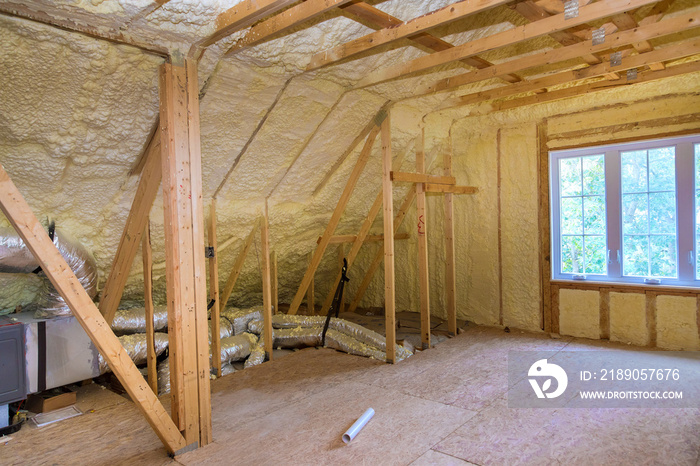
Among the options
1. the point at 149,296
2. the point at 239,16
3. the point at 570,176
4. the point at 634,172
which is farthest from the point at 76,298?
the point at 634,172

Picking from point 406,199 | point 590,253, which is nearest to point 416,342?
point 406,199

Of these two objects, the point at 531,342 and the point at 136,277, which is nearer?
the point at 136,277

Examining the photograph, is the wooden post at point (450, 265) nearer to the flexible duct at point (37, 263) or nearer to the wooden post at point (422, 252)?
the wooden post at point (422, 252)

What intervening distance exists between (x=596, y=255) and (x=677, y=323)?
893 mm

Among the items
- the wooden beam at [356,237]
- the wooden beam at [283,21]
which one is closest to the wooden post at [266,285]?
the wooden beam at [356,237]

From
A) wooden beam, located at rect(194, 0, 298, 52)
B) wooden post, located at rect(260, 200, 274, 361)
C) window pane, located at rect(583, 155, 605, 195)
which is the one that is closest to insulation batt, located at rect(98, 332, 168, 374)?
wooden post, located at rect(260, 200, 274, 361)

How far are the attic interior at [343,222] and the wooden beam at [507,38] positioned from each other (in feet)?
0.04

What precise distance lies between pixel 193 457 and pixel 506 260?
378 cm

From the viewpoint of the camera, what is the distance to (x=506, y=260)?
499 cm

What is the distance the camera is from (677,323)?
3992 mm

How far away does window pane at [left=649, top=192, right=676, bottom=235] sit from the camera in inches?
160

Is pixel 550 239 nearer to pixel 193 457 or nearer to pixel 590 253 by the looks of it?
pixel 590 253

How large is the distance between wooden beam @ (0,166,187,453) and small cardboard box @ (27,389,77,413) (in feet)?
4.26

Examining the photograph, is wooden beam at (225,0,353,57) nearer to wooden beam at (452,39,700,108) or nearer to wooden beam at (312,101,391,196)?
wooden beam at (312,101,391,196)
